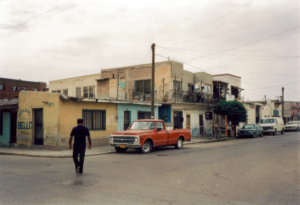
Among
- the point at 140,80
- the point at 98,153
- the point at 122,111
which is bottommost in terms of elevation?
the point at 98,153

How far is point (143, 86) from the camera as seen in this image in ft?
104

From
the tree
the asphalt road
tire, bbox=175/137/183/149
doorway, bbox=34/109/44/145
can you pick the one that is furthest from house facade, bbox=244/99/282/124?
the asphalt road

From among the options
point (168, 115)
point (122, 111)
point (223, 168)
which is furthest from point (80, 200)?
point (168, 115)

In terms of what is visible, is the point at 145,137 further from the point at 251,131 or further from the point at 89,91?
the point at 89,91

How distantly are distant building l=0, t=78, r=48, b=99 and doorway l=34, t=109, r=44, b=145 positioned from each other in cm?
4208

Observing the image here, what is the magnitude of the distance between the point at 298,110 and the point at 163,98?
211 feet

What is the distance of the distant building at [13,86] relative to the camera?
5583 cm

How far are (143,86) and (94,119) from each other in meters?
12.7

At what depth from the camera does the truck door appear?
51.3 ft

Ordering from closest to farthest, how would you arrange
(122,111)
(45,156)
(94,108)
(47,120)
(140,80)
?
(45,156), (47,120), (94,108), (122,111), (140,80)

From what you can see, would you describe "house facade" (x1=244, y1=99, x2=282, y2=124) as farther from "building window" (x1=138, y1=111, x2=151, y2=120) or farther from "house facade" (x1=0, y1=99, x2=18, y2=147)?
"house facade" (x1=0, y1=99, x2=18, y2=147)

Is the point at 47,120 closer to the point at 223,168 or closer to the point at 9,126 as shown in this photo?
the point at 9,126

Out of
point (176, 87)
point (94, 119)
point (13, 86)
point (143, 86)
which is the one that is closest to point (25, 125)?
point (94, 119)

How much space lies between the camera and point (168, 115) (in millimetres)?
27781
